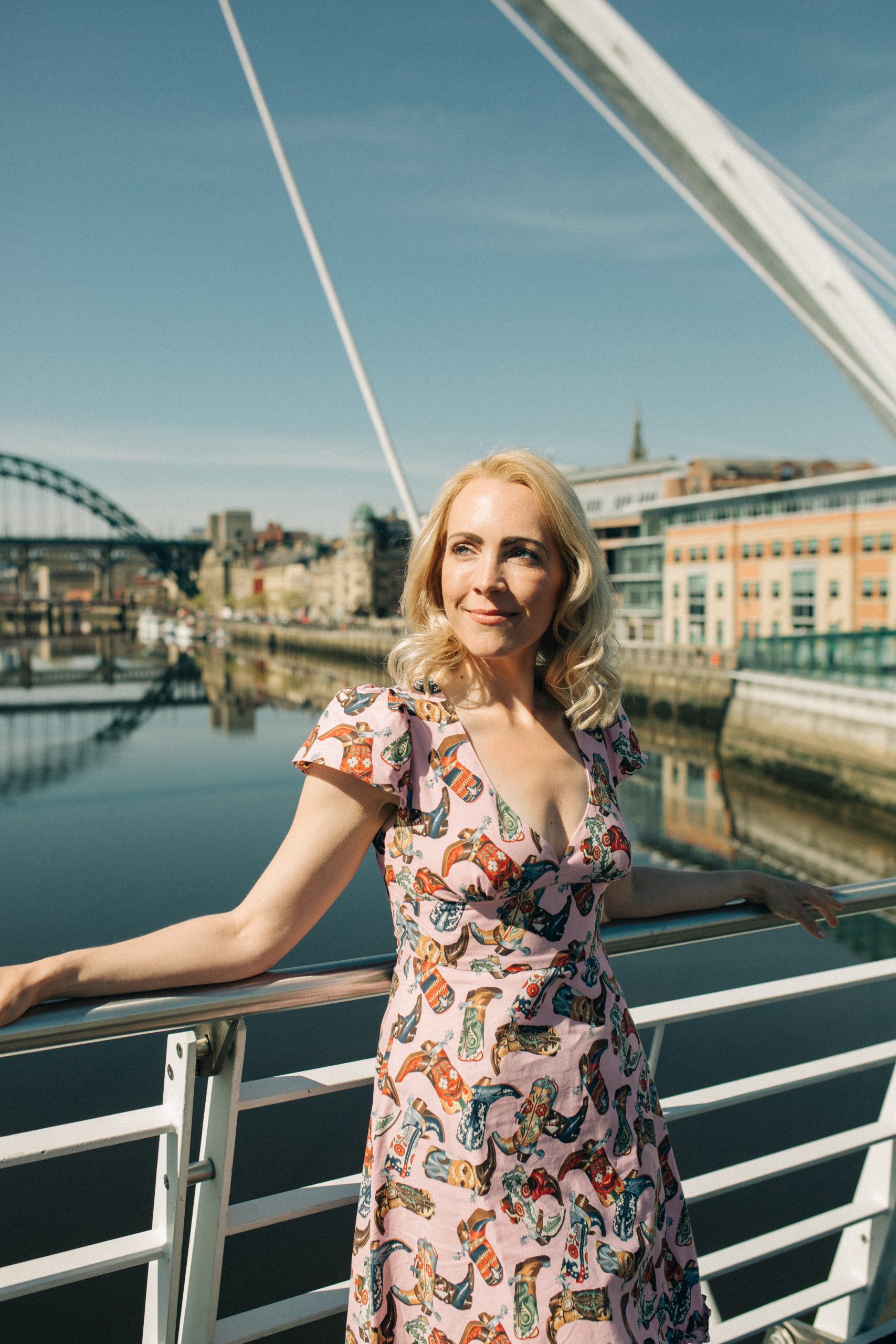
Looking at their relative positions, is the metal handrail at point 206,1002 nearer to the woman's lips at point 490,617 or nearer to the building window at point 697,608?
the woman's lips at point 490,617

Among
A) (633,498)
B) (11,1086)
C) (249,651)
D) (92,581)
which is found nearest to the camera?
(11,1086)

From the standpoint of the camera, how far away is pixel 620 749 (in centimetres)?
109

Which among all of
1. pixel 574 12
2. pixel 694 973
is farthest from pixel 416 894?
pixel 694 973

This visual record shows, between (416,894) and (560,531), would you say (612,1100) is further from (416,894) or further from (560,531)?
(560,531)

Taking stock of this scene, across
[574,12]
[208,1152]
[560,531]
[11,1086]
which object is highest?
A: [574,12]

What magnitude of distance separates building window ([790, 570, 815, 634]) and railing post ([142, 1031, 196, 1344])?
102 ft

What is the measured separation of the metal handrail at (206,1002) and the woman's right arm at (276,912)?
2 centimetres

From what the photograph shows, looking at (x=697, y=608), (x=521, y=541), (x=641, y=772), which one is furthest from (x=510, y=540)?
(x=697, y=608)

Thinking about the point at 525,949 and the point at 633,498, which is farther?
the point at 633,498

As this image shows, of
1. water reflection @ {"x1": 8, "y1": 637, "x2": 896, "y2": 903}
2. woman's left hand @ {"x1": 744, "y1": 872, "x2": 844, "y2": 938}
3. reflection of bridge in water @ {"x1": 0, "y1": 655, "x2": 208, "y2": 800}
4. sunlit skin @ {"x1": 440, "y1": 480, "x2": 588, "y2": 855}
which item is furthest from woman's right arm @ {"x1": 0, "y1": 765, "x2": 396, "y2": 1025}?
reflection of bridge in water @ {"x1": 0, "y1": 655, "x2": 208, "y2": 800}

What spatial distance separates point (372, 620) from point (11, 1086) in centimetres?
4655

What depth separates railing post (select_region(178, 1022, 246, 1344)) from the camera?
2.96ft

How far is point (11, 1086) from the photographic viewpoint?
7.95m

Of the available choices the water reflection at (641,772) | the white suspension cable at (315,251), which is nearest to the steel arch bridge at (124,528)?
the water reflection at (641,772)
